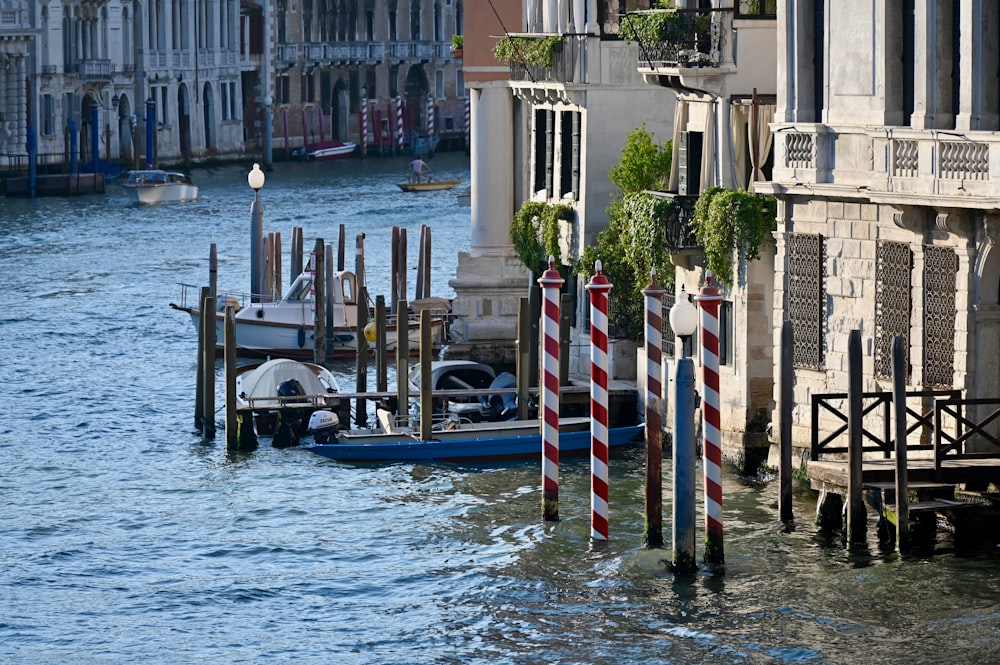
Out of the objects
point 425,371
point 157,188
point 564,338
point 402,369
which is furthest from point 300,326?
point 157,188

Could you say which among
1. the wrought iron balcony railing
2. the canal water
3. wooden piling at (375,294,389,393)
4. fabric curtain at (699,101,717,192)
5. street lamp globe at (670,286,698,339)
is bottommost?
the canal water

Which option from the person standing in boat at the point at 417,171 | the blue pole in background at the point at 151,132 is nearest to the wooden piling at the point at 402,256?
the person standing in boat at the point at 417,171

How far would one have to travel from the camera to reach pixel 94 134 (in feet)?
286

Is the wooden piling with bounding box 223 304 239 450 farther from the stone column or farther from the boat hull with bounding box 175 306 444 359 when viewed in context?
the boat hull with bounding box 175 306 444 359

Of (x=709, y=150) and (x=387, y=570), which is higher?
(x=709, y=150)

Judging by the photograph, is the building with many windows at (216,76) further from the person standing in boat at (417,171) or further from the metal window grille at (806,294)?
the metal window grille at (806,294)

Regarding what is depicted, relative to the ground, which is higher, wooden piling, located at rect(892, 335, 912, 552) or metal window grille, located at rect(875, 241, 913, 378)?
metal window grille, located at rect(875, 241, 913, 378)

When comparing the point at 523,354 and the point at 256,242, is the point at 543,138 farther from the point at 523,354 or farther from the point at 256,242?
the point at 256,242

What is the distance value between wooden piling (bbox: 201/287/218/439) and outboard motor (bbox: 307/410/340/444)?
4.82ft

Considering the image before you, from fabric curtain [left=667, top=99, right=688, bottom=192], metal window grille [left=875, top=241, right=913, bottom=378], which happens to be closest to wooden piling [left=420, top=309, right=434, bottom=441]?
fabric curtain [left=667, top=99, right=688, bottom=192]

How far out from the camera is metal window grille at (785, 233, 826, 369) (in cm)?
2586

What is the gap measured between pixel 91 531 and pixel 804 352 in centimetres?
782

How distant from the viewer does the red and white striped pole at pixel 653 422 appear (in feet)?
76.0

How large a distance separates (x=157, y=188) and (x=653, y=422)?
172ft
